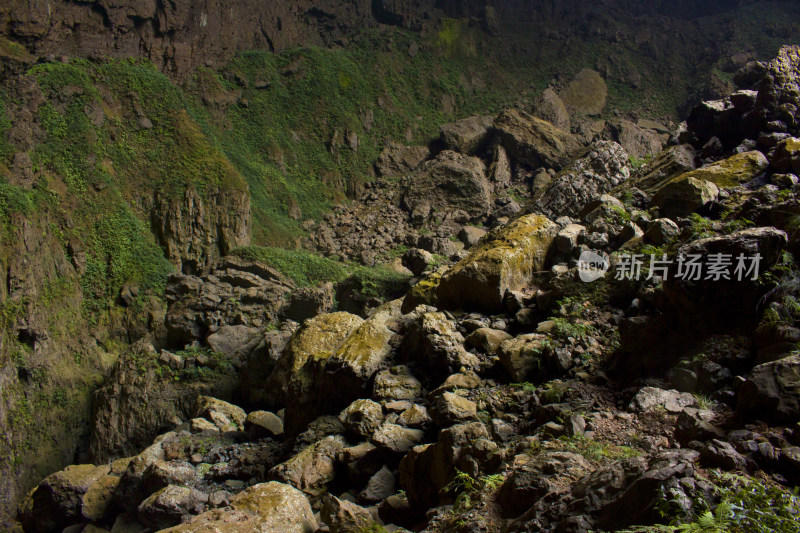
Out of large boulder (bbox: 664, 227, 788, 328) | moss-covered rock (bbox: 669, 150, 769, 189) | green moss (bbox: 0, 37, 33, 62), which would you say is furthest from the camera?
green moss (bbox: 0, 37, 33, 62)

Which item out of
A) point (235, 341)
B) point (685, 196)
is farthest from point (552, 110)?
point (685, 196)

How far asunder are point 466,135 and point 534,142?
3570 mm

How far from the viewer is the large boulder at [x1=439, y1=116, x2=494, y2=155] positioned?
27.3m

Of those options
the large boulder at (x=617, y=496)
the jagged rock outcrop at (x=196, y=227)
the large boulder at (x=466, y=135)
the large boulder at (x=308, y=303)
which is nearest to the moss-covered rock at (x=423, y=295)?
the large boulder at (x=617, y=496)

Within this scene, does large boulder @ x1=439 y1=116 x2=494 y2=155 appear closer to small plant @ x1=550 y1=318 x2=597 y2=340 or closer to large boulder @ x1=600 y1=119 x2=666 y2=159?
large boulder @ x1=600 y1=119 x2=666 y2=159

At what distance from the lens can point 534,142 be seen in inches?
1028

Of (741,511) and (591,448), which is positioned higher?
(741,511)

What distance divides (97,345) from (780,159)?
18.1m

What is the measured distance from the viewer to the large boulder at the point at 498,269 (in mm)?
6926

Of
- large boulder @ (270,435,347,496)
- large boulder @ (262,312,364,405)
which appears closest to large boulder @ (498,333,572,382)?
large boulder @ (270,435,347,496)

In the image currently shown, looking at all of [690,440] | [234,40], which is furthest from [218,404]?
[234,40]

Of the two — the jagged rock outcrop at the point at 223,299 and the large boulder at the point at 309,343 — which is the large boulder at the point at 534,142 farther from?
the large boulder at the point at 309,343

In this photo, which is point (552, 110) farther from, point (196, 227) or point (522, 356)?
point (522, 356)

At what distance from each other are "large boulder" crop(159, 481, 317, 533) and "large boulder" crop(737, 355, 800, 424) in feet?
10.7
